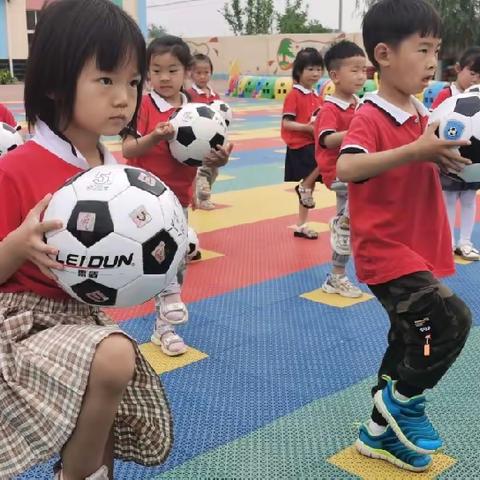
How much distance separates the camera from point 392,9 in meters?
2.26

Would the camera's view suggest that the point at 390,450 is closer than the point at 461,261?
Yes

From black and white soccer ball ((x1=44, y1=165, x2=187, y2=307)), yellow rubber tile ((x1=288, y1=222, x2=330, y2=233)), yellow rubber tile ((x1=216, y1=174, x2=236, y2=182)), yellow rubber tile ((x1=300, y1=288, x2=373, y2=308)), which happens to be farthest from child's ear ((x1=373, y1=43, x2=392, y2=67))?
yellow rubber tile ((x1=216, y1=174, x2=236, y2=182))

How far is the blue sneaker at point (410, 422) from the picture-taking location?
2.25 meters

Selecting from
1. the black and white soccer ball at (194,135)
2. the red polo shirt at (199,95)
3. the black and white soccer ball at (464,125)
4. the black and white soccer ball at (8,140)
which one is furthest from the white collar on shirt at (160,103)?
the red polo shirt at (199,95)

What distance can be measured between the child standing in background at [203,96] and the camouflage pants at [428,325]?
13.3ft

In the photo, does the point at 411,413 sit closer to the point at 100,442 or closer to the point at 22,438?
the point at 100,442

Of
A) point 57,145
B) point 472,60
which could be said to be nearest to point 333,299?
point 472,60

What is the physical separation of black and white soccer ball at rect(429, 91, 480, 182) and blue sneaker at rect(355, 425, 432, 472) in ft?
3.06

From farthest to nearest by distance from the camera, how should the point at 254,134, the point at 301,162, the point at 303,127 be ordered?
the point at 254,134 → the point at 301,162 → the point at 303,127

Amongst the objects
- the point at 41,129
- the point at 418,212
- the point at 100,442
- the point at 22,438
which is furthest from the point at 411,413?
the point at 41,129

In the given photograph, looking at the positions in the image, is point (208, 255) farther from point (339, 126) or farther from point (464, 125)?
point (464, 125)

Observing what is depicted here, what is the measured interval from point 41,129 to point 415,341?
51.6 inches

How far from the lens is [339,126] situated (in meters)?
4.17

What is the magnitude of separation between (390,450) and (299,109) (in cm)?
356
